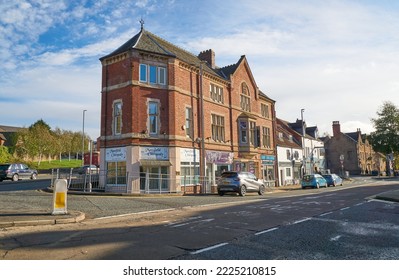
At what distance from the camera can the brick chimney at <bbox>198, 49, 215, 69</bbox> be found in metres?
32.7

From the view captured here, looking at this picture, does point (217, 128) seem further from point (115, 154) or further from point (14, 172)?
point (14, 172)

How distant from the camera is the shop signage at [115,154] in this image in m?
22.3

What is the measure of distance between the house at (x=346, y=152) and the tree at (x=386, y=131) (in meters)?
4.13

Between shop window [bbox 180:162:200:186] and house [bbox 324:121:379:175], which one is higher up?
house [bbox 324:121:379:175]

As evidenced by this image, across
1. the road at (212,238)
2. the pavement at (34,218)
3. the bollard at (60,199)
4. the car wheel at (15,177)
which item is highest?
the car wheel at (15,177)

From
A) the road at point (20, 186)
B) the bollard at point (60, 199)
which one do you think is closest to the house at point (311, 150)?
the road at point (20, 186)

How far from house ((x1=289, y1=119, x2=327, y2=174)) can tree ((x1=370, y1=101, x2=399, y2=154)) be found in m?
20.3

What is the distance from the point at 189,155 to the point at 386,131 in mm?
61917

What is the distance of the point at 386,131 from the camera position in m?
69.9

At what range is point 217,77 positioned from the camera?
2903 centimetres

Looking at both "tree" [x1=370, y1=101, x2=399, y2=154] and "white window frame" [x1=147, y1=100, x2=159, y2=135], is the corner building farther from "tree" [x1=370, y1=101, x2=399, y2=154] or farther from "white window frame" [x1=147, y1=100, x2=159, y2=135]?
"tree" [x1=370, y1=101, x2=399, y2=154]

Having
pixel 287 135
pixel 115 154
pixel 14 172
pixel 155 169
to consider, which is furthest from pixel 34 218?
pixel 287 135

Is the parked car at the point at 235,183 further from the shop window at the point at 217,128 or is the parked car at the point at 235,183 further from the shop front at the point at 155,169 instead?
the shop window at the point at 217,128

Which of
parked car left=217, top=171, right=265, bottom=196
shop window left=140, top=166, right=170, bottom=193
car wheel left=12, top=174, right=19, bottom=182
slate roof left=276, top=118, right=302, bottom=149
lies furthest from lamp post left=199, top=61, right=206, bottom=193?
car wheel left=12, top=174, right=19, bottom=182
